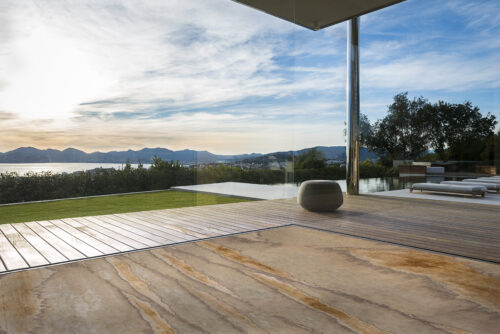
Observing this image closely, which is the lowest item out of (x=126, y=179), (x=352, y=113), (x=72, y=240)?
(x=72, y=240)

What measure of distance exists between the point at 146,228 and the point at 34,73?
5.53 ft

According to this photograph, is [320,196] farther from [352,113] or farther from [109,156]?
[109,156]

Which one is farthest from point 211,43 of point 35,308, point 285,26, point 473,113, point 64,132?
point 35,308

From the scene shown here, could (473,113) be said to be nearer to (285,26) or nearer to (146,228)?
(285,26)

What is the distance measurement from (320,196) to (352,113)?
6.97 ft

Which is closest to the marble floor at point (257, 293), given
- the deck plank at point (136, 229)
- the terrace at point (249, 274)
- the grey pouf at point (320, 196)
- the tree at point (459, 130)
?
the terrace at point (249, 274)

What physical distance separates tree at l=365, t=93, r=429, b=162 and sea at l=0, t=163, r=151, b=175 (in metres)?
3.48

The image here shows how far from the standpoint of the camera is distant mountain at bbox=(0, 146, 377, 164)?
3336mm

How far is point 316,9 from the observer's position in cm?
523

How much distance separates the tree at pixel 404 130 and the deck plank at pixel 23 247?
417 cm

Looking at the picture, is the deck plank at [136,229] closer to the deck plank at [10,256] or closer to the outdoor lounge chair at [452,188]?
the deck plank at [10,256]

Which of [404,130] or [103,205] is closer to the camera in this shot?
[103,205]

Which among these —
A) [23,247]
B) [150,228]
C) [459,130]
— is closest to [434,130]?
[459,130]

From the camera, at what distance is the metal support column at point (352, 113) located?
6156 millimetres
